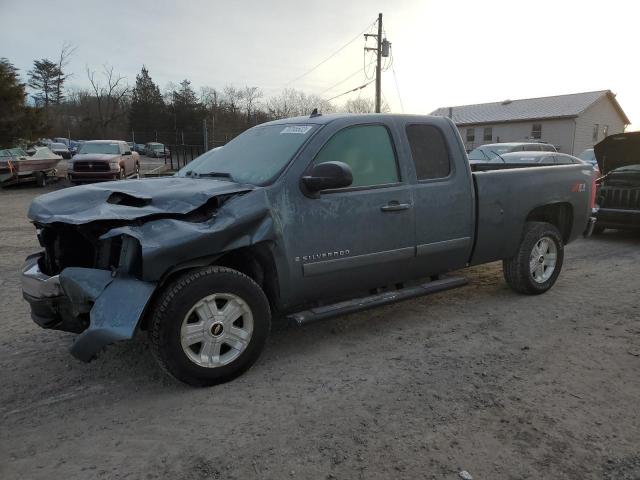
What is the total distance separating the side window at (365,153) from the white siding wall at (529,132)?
37635 millimetres

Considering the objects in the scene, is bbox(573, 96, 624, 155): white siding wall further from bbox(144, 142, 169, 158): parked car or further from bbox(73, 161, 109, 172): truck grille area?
bbox(73, 161, 109, 172): truck grille area

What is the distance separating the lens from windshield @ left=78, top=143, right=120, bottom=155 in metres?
18.4

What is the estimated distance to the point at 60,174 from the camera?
2244cm

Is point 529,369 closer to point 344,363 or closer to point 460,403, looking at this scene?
point 460,403

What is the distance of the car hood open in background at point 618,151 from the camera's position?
8.39 m

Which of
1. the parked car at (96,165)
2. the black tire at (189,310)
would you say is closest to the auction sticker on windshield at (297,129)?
the black tire at (189,310)

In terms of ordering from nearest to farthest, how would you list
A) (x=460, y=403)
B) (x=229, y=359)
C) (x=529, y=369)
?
1. (x=460, y=403)
2. (x=229, y=359)
3. (x=529, y=369)

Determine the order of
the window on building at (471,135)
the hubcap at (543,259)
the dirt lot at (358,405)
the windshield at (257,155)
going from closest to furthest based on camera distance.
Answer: the dirt lot at (358,405), the windshield at (257,155), the hubcap at (543,259), the window on building at (471,135)

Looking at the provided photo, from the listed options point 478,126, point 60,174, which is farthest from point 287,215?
point 478,126

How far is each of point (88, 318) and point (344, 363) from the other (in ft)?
6.10

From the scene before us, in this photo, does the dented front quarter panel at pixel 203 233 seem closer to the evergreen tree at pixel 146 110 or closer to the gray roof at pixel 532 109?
the gray roof at pixel 532 109

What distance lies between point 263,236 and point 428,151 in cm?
193

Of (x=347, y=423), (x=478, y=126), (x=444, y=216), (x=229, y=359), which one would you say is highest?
(x=478, y=126)

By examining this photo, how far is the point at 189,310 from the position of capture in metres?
3.20
